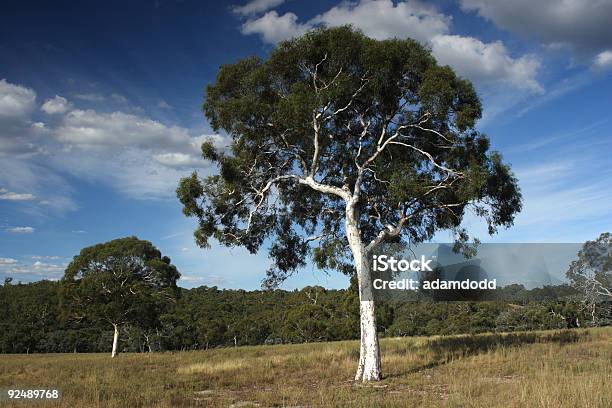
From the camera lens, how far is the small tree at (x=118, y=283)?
1597 inches

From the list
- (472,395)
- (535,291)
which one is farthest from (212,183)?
(535,291)

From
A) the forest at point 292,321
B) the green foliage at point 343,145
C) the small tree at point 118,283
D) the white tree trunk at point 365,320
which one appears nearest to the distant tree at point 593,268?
the forest at point 292,321

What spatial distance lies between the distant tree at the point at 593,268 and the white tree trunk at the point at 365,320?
29.8m

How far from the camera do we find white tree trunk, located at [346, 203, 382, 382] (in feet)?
51.8

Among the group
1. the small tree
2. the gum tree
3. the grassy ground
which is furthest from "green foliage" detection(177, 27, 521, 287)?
the small tree

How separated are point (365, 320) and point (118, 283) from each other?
1210 inches

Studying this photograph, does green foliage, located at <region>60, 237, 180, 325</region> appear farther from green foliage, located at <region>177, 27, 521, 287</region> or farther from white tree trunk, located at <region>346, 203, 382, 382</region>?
white tree trunk, located at <region>346, 203, 382, 382</region>

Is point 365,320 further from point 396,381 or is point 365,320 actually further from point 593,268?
point 593,268

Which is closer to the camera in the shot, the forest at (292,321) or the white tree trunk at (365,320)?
→ the white tree trunk at (365,320)

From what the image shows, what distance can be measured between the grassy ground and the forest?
40591 mm

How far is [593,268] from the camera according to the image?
41656 mm

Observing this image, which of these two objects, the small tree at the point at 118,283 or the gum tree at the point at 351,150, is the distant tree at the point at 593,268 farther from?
the small tree at the point at 118,283

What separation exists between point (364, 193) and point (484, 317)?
175ft

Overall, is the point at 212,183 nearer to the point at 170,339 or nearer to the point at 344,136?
the point at 344,136
